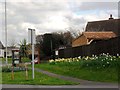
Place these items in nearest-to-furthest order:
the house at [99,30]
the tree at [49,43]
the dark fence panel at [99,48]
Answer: the dark fence panel at [99,48] < the house at [99,30] < the tree at [49,43]

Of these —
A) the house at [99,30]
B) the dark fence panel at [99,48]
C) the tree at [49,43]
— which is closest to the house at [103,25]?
the house at [99,30]

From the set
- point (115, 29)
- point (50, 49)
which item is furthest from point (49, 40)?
point (115, 29)

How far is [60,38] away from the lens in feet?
268

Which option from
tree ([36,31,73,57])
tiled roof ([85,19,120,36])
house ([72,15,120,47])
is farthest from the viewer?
tiled roof ([85,19,120,36])

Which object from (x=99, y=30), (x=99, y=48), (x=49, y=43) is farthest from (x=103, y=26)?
(x=99, y=48)

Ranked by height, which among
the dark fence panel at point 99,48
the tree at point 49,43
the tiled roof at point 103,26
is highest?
the tiled roof at point 103,26

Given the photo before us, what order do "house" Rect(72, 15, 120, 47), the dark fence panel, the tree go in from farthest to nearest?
the tree
"house" Rect(72, 15, 120, 47)
the dark fence panel

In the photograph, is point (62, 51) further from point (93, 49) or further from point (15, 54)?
point (93, 49)

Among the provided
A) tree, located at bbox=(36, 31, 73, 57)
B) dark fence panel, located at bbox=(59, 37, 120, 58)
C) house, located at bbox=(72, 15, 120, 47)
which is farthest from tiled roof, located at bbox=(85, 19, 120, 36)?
dark fence panel, located at bbox=(59, 37, 120, 58)

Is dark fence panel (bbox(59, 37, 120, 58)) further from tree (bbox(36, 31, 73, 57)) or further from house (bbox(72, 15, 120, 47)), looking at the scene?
tree (bbox(36, 31, 73, 57))

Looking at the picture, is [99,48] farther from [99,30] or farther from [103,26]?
[103,26]

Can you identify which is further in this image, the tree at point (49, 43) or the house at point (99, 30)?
the tree at point (49, 43)

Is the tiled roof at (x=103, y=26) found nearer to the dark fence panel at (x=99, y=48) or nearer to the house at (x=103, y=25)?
the house at (x=103, y=25)

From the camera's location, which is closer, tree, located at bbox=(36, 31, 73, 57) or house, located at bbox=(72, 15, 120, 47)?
house, located at bbox=(72, 15, 120, 47)
